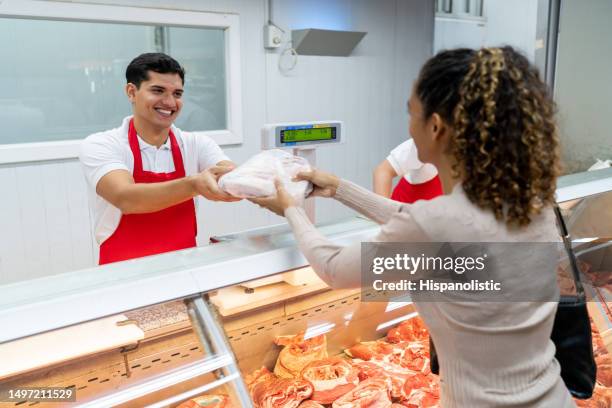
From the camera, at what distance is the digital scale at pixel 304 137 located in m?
1.49

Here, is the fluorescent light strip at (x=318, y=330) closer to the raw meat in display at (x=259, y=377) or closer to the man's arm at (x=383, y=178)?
the raw meat in display at (x=259, y=377)

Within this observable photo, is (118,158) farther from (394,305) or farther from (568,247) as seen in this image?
(568,247)

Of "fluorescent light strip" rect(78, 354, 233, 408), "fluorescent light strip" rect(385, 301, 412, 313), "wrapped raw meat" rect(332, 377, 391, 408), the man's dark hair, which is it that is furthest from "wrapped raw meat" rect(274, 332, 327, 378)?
the man's dark hair

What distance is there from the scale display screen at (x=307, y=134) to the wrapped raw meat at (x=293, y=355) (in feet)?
1.78

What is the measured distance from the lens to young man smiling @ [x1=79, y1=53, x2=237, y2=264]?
1958mm

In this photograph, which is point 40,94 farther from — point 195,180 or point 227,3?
point 195,180

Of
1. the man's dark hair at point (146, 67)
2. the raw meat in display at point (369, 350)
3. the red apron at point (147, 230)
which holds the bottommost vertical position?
the raw meat in display at point (369, 350)

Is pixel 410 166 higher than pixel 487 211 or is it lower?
lower

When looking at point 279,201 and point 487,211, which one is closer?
point 487,211

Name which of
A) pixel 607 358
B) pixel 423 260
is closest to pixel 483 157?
pixel 423 260

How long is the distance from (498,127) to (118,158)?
1437mm

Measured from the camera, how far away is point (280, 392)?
5.07 feet

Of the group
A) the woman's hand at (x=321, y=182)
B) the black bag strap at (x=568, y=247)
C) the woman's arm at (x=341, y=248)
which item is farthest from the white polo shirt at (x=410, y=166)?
the woman's arm at (x=341, y=248)

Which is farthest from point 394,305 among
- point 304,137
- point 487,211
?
point 487,211
